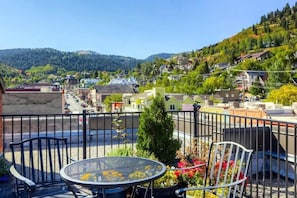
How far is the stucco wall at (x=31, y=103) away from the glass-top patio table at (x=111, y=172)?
42.5ft

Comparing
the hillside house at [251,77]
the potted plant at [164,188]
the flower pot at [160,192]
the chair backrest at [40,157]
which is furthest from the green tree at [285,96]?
the chair backrest at [40,157]

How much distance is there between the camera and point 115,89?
6066cm

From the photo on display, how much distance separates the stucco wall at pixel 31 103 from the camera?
14.1 meters

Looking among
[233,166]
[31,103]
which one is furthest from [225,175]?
[31,103]

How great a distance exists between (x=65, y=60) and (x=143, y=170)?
3215 inches

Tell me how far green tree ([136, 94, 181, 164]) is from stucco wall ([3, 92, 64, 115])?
11749 millimetres

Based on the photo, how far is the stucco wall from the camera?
14141mm

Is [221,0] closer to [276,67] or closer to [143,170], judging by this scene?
[143,170]

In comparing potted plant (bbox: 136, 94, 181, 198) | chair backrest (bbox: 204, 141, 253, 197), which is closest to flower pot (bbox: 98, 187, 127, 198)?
chair backrest (bbox: 204, 141, 253, 197)

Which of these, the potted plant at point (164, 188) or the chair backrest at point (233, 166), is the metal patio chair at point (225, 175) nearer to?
the chair backrest at point (233, 166)

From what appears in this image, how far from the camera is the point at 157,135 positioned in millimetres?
3783

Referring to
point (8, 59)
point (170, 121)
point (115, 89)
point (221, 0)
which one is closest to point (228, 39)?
point (115, 89)

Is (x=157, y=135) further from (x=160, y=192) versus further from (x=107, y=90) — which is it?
(x=107, y=90)

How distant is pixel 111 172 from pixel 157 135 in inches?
68.3
